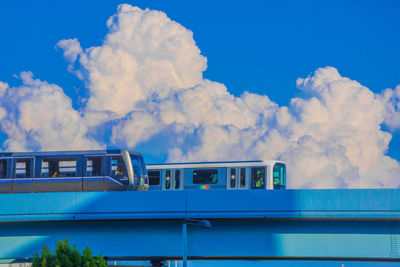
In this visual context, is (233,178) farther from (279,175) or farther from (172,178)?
(172,178)

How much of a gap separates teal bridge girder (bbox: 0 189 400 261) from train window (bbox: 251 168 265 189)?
14.0m

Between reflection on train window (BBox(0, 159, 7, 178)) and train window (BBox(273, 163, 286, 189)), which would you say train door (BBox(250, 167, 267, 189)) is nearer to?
train window (BBox(273, 163, 286, 189))

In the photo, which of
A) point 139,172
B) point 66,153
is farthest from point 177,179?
point 66,153

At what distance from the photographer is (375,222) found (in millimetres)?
27156

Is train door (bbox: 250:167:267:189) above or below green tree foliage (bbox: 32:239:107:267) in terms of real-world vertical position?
above

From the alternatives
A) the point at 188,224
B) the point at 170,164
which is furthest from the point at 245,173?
the point at 188,224

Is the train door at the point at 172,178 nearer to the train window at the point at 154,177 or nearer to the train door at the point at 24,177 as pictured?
the train window at the point at 154,177

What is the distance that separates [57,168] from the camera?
35844 millimetres

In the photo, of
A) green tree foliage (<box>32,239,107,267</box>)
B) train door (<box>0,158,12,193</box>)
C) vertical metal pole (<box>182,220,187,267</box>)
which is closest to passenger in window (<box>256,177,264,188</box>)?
vertical metal pole (<box>182,220,187,267</box>)

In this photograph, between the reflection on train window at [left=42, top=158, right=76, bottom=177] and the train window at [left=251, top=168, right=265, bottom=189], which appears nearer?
the reflection on train window at [left=42, top=158, right=76, bottom=177]

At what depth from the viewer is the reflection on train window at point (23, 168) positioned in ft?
118

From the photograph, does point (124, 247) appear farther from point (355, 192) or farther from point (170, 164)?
point (170, 164)

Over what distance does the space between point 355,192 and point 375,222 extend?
1.94 meters

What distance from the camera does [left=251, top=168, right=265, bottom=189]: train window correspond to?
42.5 m
